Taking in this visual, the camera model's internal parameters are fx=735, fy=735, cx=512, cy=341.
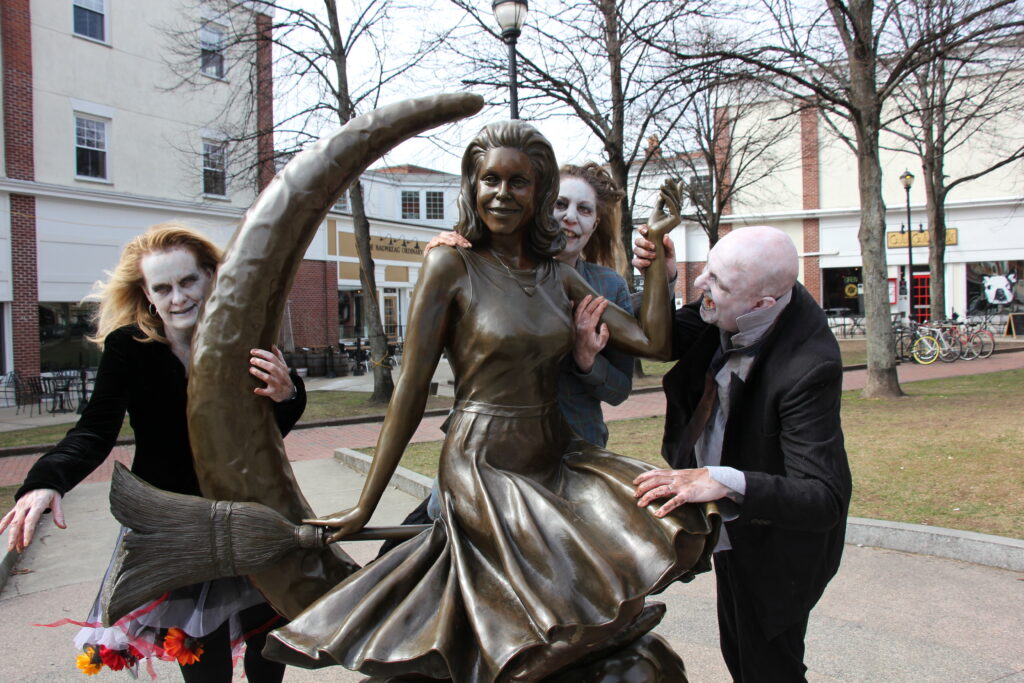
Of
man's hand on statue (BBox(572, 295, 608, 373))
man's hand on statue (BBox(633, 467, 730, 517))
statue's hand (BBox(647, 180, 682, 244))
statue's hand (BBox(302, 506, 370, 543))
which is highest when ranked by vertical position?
statue's hand (BBox(647, 180, 682, 244))

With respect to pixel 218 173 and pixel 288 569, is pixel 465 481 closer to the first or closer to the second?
pixel 288 569

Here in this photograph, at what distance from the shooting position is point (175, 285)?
7.03 ft

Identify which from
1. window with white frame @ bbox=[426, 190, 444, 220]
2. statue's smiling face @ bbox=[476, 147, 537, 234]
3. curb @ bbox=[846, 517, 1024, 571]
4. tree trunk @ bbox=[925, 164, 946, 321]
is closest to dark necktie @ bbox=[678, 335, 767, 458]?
statue's smiling face @ bbox=[476, 147, 537, 234]

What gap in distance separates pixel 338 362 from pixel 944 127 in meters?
17.3

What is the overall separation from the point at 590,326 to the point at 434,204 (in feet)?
119

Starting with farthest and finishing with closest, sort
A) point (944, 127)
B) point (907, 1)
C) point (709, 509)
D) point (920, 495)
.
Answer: point (944, 127)
point (907, 1)
point (920, 495)
point (709, 509)

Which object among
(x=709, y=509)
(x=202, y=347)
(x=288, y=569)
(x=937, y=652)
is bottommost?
(x=937, y=652)

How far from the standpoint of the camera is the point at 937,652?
3.56 meters

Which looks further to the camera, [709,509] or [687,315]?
[687,315]

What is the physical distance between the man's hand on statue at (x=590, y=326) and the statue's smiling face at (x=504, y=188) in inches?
12.9

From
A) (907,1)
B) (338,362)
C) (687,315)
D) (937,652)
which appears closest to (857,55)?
(907,1)

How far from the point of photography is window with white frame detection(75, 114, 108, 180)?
16953 millimetres

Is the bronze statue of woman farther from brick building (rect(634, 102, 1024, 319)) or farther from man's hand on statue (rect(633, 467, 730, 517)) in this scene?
brick building (rect(634, 102, 1024, 319))

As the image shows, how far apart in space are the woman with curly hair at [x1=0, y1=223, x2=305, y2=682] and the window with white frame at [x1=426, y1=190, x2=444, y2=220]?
35470 mm
